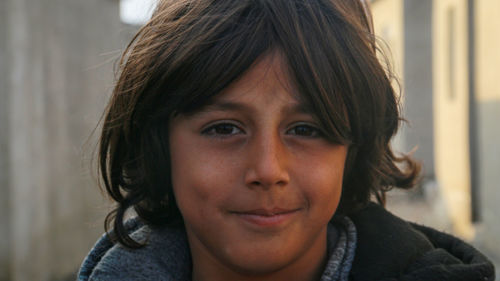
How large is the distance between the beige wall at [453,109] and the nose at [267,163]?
5819mm

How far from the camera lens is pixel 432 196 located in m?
9.48

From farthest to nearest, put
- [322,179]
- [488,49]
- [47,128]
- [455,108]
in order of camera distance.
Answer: [455,108] < [488,49] < [47,128] < [322,179]

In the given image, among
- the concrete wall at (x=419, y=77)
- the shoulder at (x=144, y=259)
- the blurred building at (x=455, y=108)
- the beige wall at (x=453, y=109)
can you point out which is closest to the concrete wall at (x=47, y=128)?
the shoulder at (x=144, y=259)

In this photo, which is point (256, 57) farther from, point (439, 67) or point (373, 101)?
point (439, 67)

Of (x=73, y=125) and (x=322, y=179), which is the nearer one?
(x=322, y=179)

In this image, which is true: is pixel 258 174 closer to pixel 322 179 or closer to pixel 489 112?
pixel 322 179

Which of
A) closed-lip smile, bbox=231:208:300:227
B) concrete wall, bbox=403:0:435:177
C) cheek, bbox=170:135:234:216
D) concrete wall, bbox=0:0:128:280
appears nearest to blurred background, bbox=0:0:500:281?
concrete wall, bbox=0:0:128:280

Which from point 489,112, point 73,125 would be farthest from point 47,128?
point 489,112

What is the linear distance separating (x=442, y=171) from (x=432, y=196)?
1035 millimetres

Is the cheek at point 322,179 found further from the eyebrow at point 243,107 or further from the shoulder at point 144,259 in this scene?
the shoulder at point 144,259

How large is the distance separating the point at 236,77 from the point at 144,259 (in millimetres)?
692

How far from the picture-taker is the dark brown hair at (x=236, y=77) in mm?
1490

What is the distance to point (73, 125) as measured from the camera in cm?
587

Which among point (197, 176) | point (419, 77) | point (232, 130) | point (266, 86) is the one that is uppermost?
point (266, 86)
